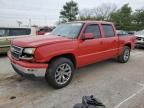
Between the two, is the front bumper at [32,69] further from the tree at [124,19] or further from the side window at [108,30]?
the tree at [124,19]

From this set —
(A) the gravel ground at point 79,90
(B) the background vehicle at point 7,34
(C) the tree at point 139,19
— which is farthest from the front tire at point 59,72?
(C) the tree at point 139,19

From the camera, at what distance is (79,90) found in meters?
4.34

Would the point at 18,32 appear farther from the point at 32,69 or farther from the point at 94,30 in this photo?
the point at 32,69

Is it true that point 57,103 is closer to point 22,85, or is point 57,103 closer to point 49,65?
point 49,65

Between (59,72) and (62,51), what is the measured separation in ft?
1.82

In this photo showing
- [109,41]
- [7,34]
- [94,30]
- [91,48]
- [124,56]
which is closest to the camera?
[91,48]

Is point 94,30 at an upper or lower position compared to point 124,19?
lower

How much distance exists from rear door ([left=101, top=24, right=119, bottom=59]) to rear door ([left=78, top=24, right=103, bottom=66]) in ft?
0.95

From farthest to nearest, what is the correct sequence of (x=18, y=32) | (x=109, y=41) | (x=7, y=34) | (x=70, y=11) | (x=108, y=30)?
(x=70, y=11), (x=18, y=32), (x=7, y=34), (x=108, y=30), (x=109, y=41)

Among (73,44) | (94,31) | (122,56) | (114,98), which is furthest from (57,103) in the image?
(122,56)

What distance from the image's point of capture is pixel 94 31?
5.38m

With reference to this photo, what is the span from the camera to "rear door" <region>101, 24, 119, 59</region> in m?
5.74

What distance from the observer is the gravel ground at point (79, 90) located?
12.1 feet

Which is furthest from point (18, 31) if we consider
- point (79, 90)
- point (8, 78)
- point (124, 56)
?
point (79, 90)
